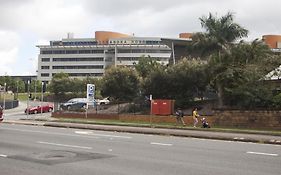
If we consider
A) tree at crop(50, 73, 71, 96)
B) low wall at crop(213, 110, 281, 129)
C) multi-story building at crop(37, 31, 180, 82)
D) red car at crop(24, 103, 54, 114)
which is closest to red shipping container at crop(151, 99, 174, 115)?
low wall at crop(213, 110, 281, 129)

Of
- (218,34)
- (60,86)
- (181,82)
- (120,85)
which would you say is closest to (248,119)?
(181,82)

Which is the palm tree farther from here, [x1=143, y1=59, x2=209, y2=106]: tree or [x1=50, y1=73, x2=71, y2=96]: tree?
[x1=50, y1=73, x2=71, y2=96]: tree

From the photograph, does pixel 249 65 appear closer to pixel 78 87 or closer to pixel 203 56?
pixel 203 56

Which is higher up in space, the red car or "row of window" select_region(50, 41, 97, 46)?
"row of window" select_region(50, 41, 97, 46)

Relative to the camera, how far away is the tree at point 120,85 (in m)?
55.6

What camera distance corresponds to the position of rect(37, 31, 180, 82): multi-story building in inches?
6693

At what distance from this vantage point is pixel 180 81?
148ft

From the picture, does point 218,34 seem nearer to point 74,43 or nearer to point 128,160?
point 128,160

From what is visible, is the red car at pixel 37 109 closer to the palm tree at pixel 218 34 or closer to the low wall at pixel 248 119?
the palm tree at pixel 218 34

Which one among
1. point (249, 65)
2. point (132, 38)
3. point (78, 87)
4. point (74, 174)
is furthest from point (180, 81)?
point (132, 38)

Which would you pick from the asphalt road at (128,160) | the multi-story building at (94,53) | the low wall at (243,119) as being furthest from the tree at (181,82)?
the multi-story building at (94,53)

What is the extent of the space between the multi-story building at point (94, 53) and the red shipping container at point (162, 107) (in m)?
127

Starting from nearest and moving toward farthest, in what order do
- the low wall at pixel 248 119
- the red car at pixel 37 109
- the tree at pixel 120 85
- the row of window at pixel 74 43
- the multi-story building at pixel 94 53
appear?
1. the low wall at pixel 248 119
2. the tree at pixel 120 85
3. the red car at pixel 37 109
4. the multi-story building at pixel 94 53
5. the row of window at pixel 74 43

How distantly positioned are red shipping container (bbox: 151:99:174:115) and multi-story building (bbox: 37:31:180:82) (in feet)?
417
